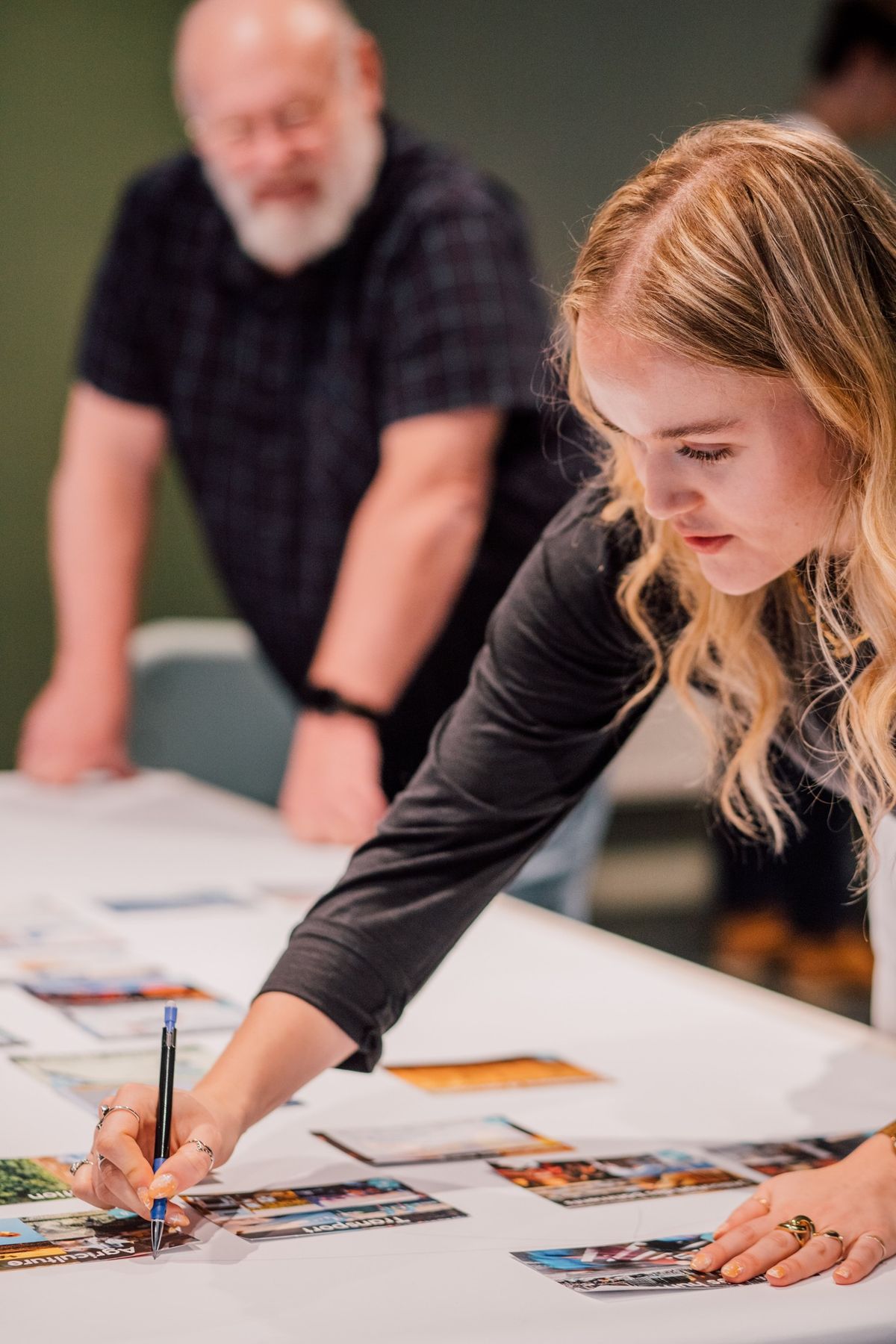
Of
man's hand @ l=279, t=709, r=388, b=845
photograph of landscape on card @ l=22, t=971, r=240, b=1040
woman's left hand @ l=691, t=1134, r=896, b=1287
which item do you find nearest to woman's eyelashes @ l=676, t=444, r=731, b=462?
woman's left hand @ l=691, t=1134, r=896, b=1287

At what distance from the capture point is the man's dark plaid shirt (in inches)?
96.6

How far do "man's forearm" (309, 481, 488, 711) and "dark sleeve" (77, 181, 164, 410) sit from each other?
555 mm

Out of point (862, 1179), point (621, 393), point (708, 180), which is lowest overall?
point (862, 1179)

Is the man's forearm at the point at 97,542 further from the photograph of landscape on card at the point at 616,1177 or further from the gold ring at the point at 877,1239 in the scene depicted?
the gold ring at the point at 877,1239

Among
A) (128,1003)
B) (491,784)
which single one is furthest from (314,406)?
(491,784)

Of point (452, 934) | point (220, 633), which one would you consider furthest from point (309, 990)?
point (220, 633)

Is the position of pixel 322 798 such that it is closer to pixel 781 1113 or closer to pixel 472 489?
pixel 472 489

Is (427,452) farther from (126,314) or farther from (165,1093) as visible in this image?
(165,1093)

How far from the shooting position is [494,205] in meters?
2.53

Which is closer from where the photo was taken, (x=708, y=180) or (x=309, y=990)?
(x=708, y=180)

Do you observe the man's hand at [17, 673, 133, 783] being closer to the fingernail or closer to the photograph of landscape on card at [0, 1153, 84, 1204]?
the photograph of landscape on card at [0, 1153, 84, 1204]

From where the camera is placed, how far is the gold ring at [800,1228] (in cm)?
108

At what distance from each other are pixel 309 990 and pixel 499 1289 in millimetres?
313

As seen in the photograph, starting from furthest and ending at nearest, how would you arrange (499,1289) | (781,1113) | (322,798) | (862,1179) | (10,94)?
(10,94) → (322,798) → (781,1113) → (862,1179) → (499,1289)
